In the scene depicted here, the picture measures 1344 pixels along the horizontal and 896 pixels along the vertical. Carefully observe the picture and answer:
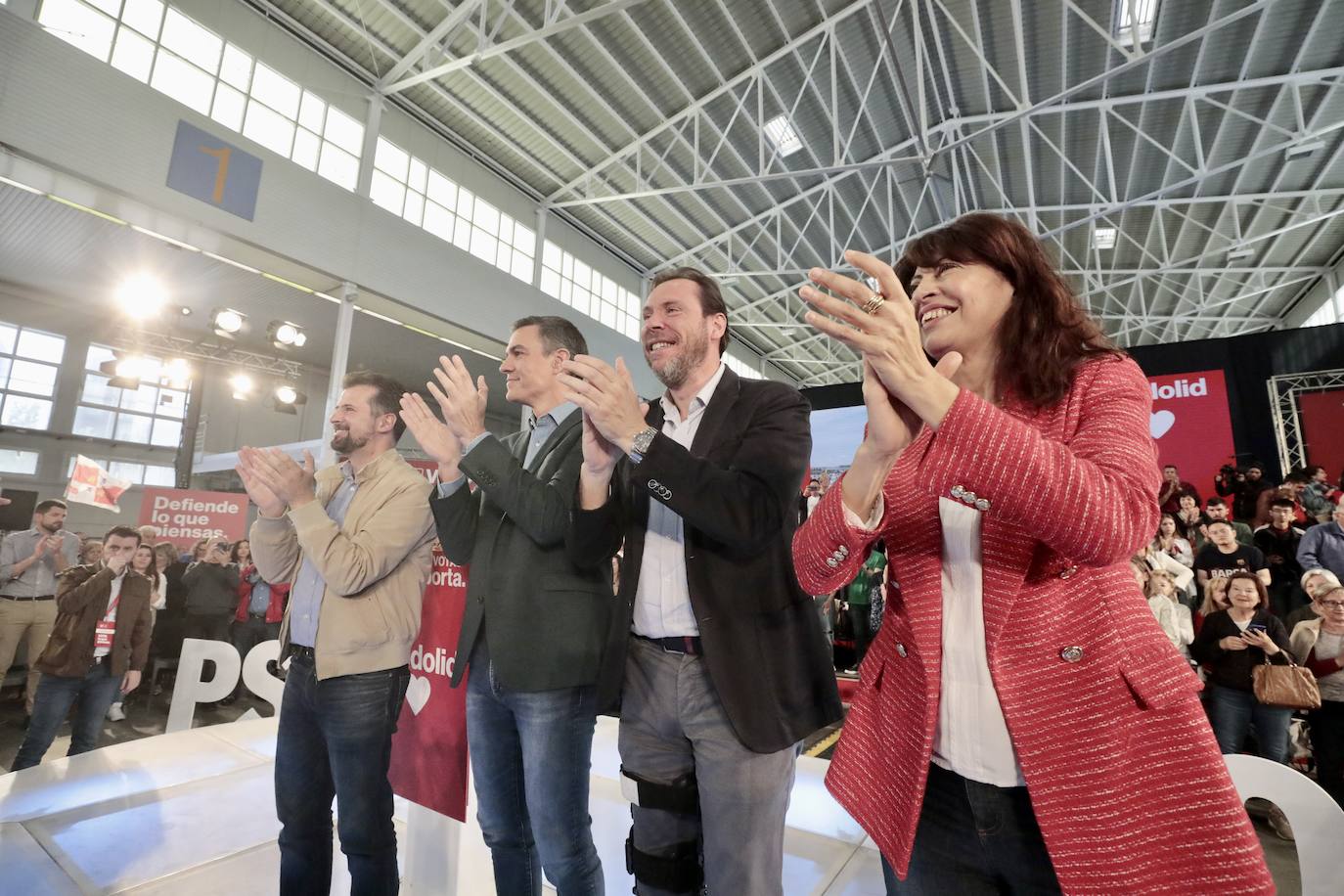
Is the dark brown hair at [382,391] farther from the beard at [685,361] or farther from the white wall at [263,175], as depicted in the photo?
the white wall at [263,175]

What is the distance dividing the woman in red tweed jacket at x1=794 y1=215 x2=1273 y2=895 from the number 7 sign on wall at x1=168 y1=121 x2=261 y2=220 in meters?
7.43

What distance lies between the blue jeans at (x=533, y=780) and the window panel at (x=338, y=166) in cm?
769

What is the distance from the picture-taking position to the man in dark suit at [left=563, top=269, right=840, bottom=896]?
1.21 m

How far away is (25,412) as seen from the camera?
478 inches

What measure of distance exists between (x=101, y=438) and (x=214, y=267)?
7412 millimetres

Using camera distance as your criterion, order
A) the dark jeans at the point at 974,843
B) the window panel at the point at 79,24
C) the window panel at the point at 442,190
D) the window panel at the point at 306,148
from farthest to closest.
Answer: the window panel at the point at 442,190 < the window panel at the point at 306,148 < the window panel at the point at 79,24 < the dark jeans at the point at 974,843

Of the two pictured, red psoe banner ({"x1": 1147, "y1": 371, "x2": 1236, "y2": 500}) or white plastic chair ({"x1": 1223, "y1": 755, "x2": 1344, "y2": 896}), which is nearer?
white plastic chair ({"x1": 1223, "y1": 755, "x2": 1344, "y2": 896})

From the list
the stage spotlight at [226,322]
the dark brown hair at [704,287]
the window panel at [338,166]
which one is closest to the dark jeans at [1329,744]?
the dark brown hair at [704,287]

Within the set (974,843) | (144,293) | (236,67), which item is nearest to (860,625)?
(974,843)

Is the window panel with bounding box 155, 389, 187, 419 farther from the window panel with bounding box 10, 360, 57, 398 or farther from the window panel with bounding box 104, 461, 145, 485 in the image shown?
the window panel with bounding box 10, 360, 57, 398

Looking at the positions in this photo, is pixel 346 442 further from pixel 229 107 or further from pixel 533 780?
pixel 229 107

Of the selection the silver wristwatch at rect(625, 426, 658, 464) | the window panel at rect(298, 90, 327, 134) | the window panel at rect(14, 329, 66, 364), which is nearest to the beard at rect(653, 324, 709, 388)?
the silver wristwatch at rect(625, 426, 658, 464)

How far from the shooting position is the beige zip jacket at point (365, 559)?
1798mm

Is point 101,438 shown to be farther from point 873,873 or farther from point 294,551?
point 873,873
